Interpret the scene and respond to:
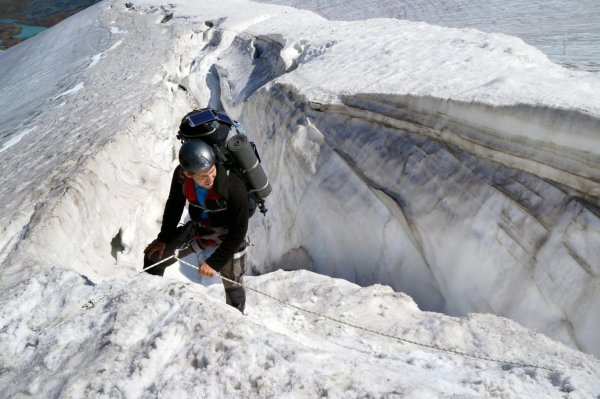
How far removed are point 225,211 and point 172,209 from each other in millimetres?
385

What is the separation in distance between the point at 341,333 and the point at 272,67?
16.0 feet

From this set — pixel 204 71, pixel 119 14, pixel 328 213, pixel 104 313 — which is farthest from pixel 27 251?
pixel 119 14

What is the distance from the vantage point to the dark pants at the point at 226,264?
2936 mm

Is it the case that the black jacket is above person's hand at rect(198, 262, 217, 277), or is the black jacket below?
above

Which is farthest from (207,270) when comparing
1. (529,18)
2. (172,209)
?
(529,18)

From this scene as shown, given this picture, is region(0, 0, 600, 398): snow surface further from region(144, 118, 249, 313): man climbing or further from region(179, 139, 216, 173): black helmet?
region(179, 139, 216, 173): black helmet

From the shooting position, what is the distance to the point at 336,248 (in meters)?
3.99

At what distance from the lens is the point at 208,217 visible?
2.81 meters

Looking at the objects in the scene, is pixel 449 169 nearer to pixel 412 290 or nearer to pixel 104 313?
pixel 412 290

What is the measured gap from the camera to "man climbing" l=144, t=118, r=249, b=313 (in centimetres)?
239

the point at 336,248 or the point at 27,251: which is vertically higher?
the point at 27,251

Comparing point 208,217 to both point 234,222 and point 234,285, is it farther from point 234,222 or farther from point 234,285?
point 234,285

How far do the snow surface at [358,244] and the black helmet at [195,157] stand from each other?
2.10 ft

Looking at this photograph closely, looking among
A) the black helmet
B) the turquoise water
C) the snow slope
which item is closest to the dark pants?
the black helmet
